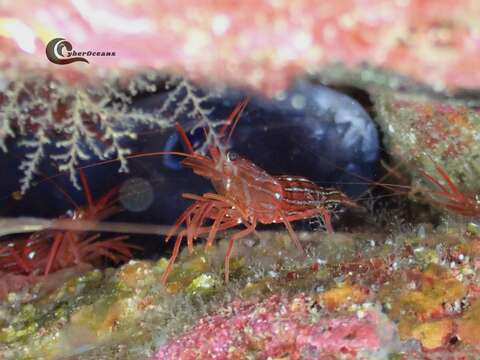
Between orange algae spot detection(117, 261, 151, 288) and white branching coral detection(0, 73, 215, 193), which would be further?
orange algae spot detection(117, 261, 151, 288)

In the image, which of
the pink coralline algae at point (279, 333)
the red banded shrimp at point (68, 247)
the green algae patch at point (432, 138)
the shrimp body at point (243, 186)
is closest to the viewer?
the pink coralline algae at point (279, 333)

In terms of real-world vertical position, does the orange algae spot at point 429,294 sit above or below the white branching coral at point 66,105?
below

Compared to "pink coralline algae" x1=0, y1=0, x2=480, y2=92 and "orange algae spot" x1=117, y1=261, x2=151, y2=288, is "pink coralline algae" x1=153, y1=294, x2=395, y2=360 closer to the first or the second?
"orange algae spot" x1=117, y1=261, x2=151, y2=288

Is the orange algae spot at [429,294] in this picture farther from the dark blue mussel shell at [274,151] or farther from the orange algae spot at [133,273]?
the dark blue mussel shell at [274,151]

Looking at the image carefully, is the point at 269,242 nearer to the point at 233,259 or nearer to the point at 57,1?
the point at 233,259

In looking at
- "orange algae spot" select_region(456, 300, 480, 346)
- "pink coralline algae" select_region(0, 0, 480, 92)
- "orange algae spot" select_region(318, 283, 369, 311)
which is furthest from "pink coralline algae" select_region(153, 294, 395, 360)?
"pink coralline algae" select_region(0, 0, 480, 92)

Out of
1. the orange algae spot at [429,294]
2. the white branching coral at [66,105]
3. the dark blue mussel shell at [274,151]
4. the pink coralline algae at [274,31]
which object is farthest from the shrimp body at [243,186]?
the pink coralline algae at [274,31]
